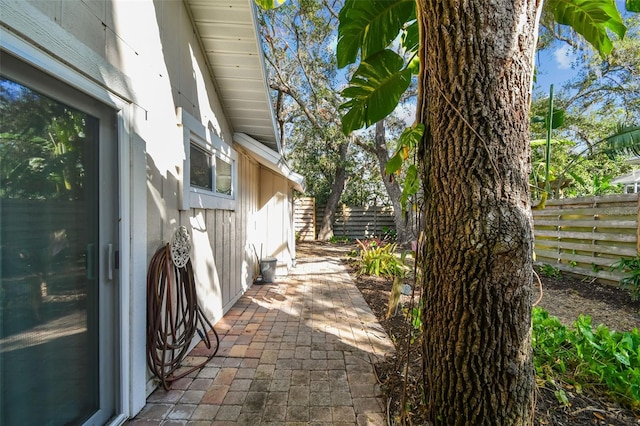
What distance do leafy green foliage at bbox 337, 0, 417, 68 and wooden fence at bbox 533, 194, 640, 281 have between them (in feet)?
17.3

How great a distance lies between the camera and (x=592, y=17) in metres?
1.79

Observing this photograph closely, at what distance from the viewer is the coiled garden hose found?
222 centimetres

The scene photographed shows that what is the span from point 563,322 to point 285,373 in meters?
3.61

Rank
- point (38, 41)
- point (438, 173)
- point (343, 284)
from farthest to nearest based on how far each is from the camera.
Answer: point (343, 284)
point (438, 173)
point (38, 41)

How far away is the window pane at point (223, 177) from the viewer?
4016 mm

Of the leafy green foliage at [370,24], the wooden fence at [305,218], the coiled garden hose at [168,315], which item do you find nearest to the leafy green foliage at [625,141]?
the leafy green foliage at [370,24]

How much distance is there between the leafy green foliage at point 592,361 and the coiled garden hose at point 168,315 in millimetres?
2846

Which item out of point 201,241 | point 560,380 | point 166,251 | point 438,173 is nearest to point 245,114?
point 201,241

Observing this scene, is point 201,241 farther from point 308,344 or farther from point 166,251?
point 308,344

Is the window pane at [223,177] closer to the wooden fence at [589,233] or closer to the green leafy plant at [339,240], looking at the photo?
the wooden fence at [589,233]

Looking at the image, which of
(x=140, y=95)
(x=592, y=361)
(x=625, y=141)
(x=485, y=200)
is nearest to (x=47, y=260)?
(x=140, y=95)

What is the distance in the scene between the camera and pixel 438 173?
4.89 feet

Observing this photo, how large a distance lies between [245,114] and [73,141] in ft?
9.67

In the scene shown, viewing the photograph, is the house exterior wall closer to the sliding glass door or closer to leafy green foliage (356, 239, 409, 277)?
the sliding glass door
